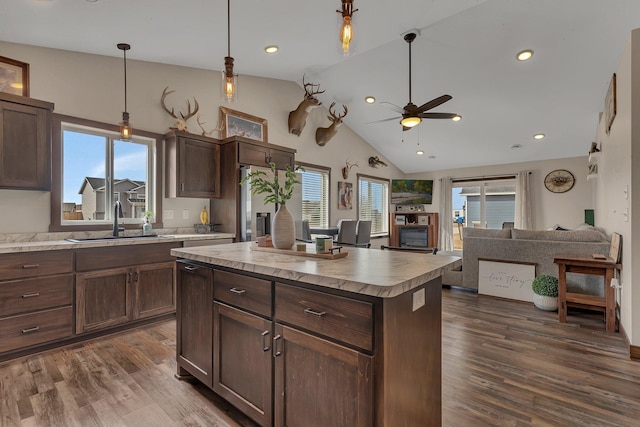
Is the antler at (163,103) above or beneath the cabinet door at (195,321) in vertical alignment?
above

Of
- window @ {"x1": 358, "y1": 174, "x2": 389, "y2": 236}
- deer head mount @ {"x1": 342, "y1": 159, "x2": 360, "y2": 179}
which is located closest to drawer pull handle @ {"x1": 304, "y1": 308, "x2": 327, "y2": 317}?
deer head mount @ {"x1": 342, "y1": 159, "x2": 360, "y2": 179}

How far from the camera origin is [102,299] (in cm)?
299

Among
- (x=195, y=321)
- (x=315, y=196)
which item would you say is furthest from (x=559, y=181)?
(x=195, y=321)

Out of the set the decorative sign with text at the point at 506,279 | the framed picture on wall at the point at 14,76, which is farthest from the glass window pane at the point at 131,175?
the decorative sign with text at the point at 506,279

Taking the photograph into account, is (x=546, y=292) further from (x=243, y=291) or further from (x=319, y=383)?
(x=243, y=291)

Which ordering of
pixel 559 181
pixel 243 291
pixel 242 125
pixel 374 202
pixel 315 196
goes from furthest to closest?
pixel 374 202
pixel 559 181
pixel 315 196
pixel 242 125
pixel 243 291

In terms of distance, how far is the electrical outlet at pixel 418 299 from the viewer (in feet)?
4.58

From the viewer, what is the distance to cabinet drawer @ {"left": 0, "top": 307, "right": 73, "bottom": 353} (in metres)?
2.51

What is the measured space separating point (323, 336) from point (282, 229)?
35.7 inches

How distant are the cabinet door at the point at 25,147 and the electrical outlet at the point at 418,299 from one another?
3.39 m

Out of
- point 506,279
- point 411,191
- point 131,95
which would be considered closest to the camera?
point 131,95

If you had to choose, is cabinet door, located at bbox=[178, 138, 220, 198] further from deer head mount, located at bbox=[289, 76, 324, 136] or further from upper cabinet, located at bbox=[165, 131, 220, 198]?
deer head mount, located at bbox=[289, 76, 324, 136]

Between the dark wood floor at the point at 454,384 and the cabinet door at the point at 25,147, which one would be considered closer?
the dark wood floor at the point at 454,384

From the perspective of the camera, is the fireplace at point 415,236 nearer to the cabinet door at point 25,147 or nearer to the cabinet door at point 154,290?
the cabinet door at point 154,290
